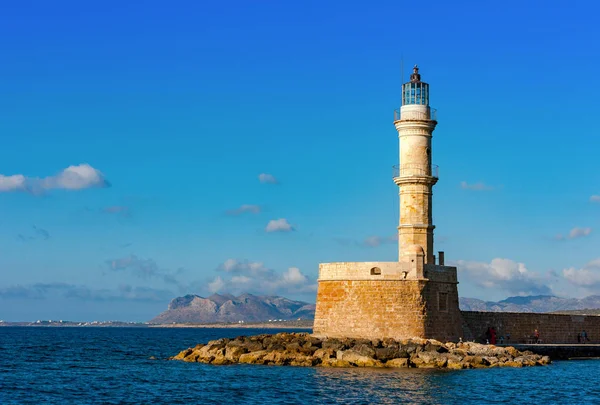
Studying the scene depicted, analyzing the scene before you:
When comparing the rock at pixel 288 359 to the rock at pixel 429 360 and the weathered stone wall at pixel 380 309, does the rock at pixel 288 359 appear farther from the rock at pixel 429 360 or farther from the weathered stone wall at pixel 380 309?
the rock at pixel 429 360

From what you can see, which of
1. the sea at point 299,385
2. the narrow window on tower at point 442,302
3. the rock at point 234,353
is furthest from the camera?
the rock at point 234,353

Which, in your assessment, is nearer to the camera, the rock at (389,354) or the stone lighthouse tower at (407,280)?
the rock at (389,354)

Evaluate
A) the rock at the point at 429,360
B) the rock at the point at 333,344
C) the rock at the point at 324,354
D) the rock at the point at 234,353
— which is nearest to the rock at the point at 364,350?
the rock at the point at 333,344

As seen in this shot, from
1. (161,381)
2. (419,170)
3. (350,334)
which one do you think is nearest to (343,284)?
(350,334)

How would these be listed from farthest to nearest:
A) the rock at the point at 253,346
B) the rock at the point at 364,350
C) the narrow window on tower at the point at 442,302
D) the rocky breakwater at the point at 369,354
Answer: the rock at the point at 253,346 → the narrow window on tower at the point at 442,302 → the rock at the point at 364,350 → the rocky breakwater at the point at 369,354

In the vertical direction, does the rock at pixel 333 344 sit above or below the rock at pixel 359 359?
above

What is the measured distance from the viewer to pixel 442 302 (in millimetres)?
32031

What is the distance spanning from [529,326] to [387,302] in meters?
8.54

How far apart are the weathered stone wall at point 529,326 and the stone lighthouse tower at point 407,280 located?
1531mm

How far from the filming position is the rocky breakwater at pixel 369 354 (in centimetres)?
2906

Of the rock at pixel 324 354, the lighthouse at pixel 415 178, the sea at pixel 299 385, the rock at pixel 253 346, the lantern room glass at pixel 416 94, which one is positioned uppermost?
the lantern room glass at pixel 416 94

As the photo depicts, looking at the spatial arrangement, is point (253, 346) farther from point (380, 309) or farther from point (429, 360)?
point (429, 360)

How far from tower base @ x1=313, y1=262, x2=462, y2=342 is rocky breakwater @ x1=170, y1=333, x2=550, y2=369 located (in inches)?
21.9

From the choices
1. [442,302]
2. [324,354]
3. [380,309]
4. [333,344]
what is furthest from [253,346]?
[442,302]
